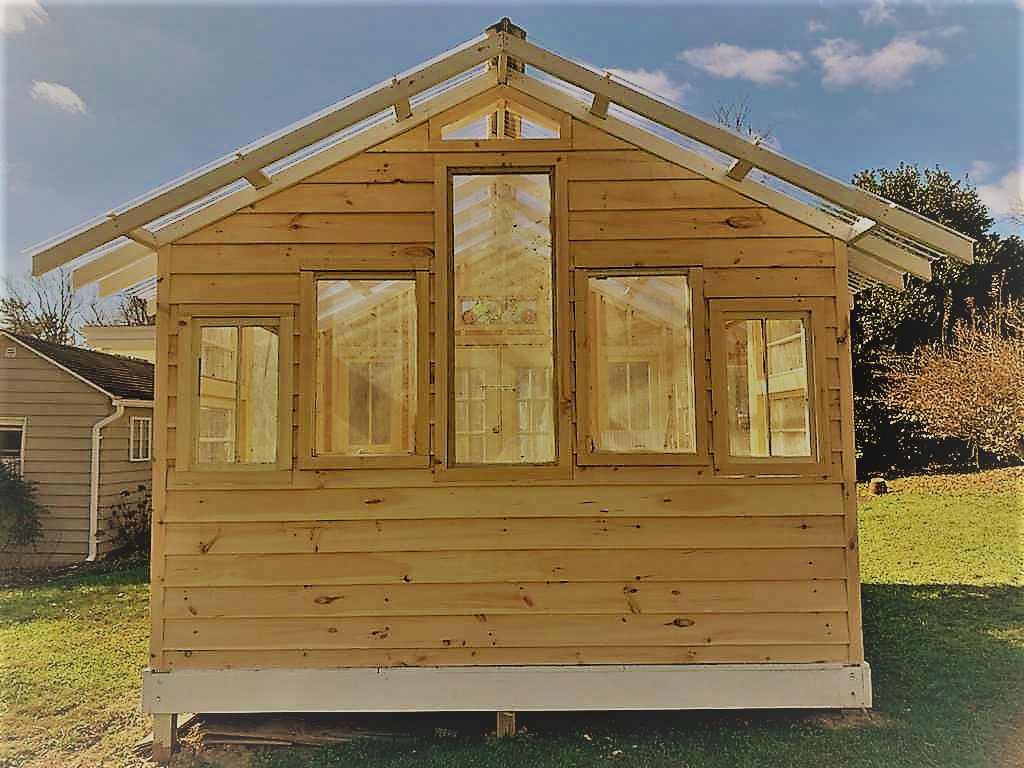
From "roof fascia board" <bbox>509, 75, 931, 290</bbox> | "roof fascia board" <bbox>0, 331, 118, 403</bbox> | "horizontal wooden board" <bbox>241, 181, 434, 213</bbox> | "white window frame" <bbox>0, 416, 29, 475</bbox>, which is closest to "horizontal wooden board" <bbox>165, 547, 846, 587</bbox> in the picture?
"roof fascia board" <bbox>509, 75, 931, 290</bbox>

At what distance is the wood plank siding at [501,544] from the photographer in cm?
382

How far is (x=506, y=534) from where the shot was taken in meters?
3.86

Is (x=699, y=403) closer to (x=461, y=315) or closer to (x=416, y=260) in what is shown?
(x=416, y=260)

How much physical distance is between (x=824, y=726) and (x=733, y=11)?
11.5 metres

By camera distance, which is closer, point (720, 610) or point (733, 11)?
point (720, 610)

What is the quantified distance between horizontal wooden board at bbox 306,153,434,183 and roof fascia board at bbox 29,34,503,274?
0.42m

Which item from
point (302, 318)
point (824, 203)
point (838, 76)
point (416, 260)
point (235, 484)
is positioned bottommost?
point (235, 484)

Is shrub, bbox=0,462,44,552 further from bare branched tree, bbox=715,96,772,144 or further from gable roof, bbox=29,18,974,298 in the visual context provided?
bare branched tree, bbox=715,96,772,144

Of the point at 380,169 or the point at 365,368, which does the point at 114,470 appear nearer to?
the point at 365,368

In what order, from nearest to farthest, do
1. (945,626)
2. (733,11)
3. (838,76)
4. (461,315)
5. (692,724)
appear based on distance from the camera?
(692,724) < (461,315) < (945,626) < (733,11) < (838,76)

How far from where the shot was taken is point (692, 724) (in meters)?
4.08

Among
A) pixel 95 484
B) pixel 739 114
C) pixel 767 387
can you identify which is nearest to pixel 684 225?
pixel 767 387

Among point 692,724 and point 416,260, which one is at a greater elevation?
point 416,260

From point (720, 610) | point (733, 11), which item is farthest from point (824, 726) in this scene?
point (733, 11)
